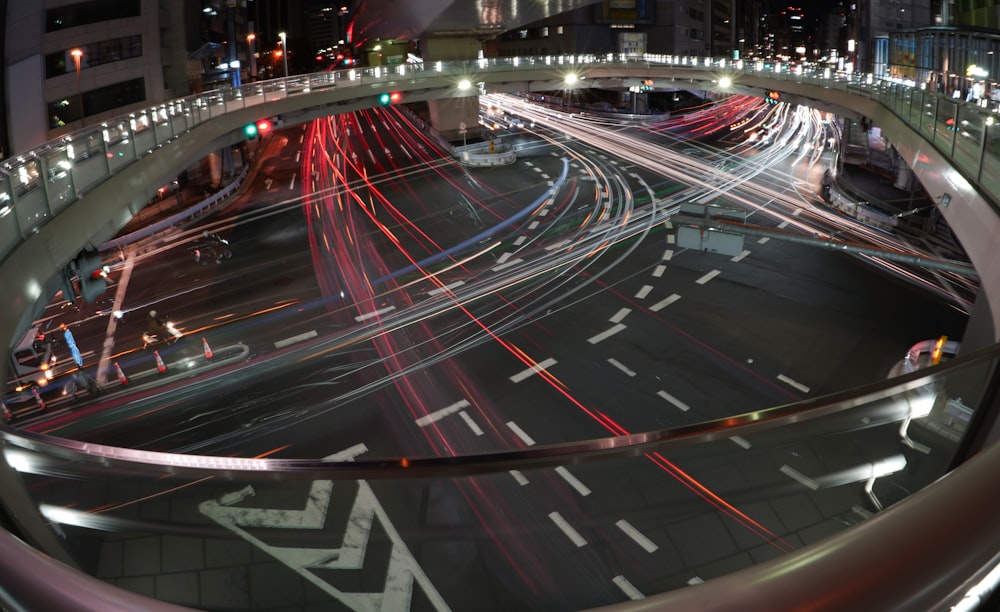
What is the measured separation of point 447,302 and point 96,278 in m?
9.75

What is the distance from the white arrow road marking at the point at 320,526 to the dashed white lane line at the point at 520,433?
9.50 meters

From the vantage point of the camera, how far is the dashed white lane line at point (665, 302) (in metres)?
19.1

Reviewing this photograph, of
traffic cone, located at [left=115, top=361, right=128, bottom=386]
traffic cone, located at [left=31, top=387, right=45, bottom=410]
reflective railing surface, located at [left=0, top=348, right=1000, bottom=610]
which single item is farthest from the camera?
traffic cone, located at [left=115, top=361, right=128, bottom=386]

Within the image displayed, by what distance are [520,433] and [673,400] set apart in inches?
137

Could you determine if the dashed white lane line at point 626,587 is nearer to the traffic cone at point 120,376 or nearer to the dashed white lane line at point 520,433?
Answer: the dashed white lane line at point 520,433

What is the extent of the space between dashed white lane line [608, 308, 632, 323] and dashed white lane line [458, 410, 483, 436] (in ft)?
20.3

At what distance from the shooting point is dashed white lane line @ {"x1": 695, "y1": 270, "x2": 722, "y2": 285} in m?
21.1

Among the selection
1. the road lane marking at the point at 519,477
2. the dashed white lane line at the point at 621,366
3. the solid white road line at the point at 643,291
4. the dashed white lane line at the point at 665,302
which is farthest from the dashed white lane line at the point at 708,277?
the road lane marking at the point at 519,477

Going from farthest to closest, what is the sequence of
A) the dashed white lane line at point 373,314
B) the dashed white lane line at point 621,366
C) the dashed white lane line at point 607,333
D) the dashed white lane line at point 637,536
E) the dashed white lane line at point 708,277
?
the dashed white lane line at point 708,277 < the dashed white lane line at point 373,314 < the dashed white lane line at point 607,333 < the dashed white lane line at point 621,366 < the dashed white lane line at point 637,536

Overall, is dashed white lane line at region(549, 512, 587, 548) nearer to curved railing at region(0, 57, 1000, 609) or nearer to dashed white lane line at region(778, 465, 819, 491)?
curved railing at region(0, 57, 1000, 609)

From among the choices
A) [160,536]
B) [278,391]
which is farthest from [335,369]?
[160,536]

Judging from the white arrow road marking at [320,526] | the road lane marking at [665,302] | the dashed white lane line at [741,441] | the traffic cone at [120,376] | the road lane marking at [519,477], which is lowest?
the traffic cone at [120,376]

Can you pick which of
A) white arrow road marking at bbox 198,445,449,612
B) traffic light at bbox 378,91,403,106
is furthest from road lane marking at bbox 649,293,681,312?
traffic light at bbox 378,91,403,106

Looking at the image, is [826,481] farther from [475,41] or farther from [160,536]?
[475,41]
